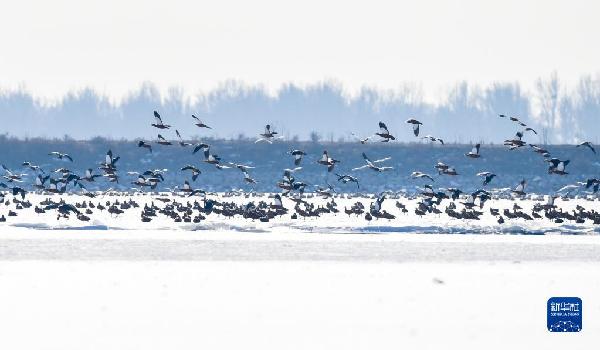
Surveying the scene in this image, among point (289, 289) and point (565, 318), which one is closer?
point (565, 318)

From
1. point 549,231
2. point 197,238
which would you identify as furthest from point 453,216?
point 197,238

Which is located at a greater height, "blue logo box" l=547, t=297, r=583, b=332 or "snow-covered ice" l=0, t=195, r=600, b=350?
"blue logo box" l=547, t=297, r=583, b=332

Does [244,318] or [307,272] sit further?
[307,272]

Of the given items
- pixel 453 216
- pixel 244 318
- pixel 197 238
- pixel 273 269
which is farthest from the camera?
pixel 453 216

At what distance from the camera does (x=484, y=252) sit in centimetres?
2825

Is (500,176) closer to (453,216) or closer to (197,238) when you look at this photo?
(453,216)

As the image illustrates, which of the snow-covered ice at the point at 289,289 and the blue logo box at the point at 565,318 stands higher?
the blue logo box at the point at 565,318

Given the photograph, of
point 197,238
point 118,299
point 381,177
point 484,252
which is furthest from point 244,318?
point 381,177

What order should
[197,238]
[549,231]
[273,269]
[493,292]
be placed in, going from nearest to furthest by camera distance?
[493,292] < [273,269] < [197,238] < [549,231]

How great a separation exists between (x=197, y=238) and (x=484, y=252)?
8.39m

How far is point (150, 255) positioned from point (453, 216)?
1802 centimetres

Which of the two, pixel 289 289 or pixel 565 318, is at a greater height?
pixel 565 318

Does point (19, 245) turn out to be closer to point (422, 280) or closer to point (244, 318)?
point (422, 280)

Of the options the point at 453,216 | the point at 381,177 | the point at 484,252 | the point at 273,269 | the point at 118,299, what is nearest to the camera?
the point at 118,299
